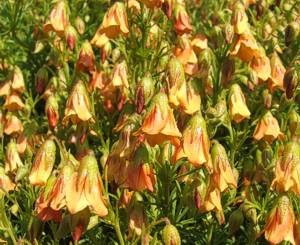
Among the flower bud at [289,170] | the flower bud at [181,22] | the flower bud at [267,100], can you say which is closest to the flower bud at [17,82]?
the flower bud at [181,22]

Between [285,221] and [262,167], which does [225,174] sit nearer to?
[285,221]

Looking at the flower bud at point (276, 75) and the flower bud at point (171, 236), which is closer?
the flower bud at point (171, 236)

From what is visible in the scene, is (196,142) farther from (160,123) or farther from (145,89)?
(145,89)

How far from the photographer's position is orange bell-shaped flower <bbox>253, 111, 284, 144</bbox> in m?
3.20

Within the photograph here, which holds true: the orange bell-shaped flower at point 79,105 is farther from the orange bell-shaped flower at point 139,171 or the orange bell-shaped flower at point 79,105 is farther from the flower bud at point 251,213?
the flower bud at point 251,213

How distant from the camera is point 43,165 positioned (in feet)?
8.89

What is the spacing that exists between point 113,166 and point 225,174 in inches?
19.4

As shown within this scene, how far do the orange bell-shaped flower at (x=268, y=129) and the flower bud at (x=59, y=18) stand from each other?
4.53ft

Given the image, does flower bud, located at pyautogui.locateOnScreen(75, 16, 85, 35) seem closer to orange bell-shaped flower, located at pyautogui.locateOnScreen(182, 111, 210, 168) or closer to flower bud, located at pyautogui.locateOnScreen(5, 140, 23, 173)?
flower bud, located at pyautogui.locateOnScreen(5, 140, 23, 173)

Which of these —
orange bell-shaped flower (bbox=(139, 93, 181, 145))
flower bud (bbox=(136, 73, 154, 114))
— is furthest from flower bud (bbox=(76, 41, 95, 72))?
orange bell-shaped flower (bbox=(139, 93, 181, 145))

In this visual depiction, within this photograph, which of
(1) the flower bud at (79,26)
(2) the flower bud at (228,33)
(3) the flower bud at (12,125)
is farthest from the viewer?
(1) the flower bud at (79,26)

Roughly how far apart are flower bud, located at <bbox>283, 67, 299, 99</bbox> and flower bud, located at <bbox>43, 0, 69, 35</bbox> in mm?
1445

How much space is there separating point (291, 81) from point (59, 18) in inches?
60.1

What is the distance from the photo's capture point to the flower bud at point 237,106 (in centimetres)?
323
